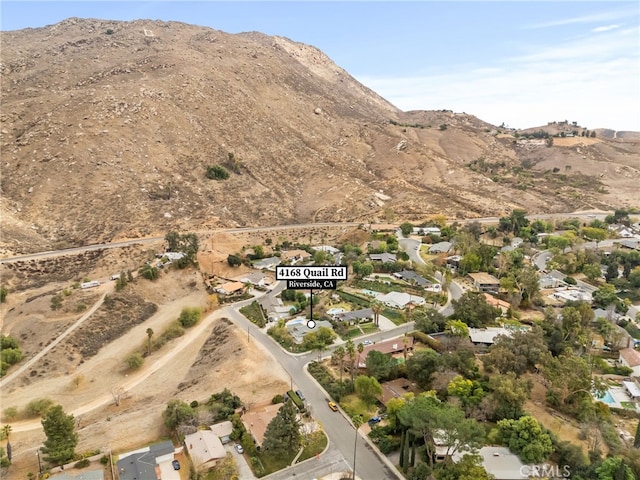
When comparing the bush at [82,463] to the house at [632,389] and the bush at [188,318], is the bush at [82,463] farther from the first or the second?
the house at [632,389]

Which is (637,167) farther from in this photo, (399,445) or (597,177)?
(399,445)

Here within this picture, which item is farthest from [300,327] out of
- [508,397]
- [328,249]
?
[328,249]

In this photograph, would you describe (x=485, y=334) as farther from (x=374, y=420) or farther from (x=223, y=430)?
(x=223, y=430)

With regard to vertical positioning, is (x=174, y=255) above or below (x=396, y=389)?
above

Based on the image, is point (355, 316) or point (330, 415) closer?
point (330, 415)

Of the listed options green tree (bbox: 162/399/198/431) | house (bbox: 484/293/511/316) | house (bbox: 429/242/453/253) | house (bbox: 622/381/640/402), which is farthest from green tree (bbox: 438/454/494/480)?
house (bbox: 429/242/453/253)

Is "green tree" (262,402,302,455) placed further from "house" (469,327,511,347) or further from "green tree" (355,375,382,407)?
"house" (469,327,511,347)
